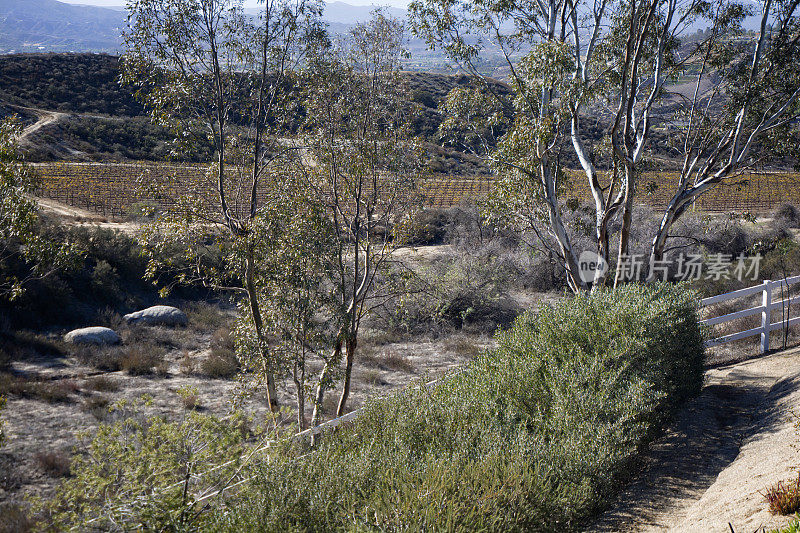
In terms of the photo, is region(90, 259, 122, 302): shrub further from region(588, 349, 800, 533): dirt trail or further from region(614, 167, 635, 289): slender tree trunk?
region(588, 349, 800, 533): dirt trail

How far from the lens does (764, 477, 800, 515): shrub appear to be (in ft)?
13.0

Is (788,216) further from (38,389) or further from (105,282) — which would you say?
(38,389)

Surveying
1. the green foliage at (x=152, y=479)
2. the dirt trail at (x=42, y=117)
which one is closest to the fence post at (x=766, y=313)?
the green foliage at (x=152, y=479)

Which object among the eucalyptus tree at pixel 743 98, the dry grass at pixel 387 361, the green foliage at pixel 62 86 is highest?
the green foliage at pixel 62 86

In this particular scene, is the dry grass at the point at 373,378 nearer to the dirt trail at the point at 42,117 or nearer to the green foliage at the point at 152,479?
the green foliage at the point at 152,479

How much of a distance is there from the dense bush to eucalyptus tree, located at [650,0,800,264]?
11.5 ft

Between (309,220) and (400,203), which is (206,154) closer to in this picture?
(309,220)

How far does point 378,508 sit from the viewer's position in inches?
154

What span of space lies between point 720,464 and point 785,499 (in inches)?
96.3

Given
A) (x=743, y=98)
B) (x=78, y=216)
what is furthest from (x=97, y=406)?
(x=78, y=216)

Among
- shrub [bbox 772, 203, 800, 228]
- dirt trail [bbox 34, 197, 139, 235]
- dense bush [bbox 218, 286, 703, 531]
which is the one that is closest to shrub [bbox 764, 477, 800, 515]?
dense bush [bbox 218, 286, 703, 531]

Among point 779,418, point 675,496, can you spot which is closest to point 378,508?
point 675,496

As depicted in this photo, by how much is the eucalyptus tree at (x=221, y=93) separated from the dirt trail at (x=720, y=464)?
A: 16.4 feet

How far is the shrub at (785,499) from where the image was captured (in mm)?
3965
